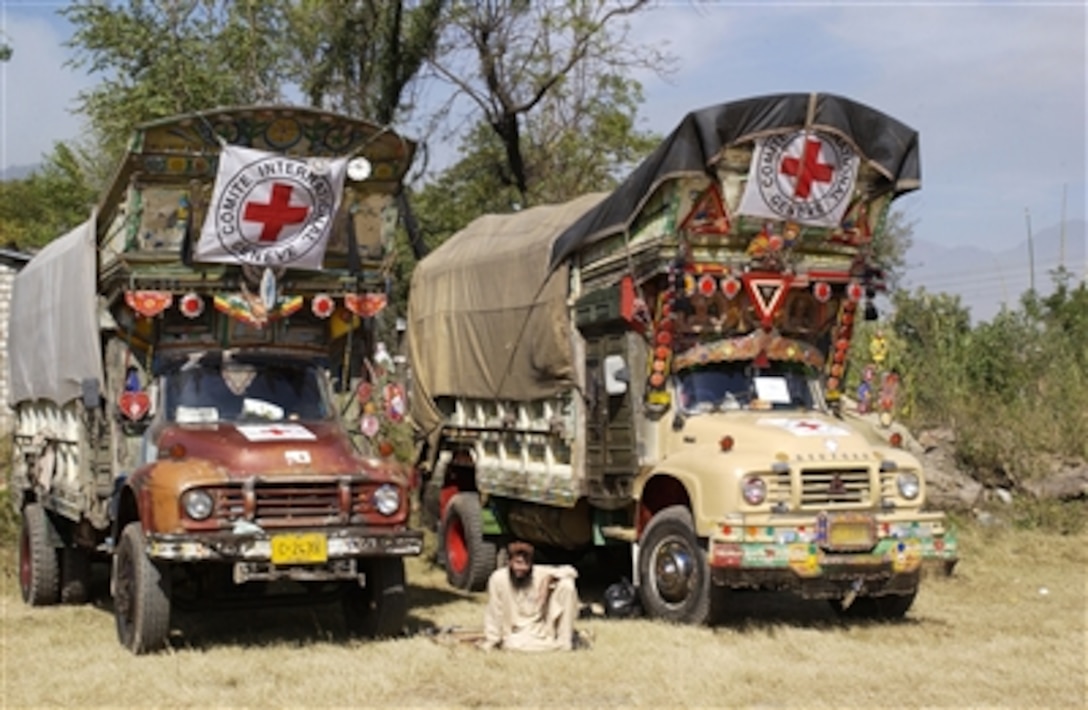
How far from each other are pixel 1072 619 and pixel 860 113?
4293 millimetres

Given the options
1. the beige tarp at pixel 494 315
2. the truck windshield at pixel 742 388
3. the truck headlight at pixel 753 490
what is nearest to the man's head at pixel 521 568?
the truck headlight at pixel 753 490

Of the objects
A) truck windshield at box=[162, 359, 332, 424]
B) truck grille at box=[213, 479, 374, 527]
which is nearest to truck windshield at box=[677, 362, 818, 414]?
truck windshield at box=[162, 359, 332, 424]

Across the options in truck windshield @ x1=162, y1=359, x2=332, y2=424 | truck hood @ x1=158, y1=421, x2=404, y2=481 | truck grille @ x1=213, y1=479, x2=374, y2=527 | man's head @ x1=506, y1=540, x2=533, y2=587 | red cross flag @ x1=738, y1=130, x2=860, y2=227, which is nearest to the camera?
truck grille @ x1=213, y1=479, x2=374, y2=527

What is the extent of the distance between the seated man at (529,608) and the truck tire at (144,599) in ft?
7.01

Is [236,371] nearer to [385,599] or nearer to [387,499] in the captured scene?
[387,499]

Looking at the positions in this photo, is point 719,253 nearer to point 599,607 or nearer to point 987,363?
point 599,607

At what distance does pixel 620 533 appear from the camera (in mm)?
11648

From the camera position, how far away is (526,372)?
13094mm

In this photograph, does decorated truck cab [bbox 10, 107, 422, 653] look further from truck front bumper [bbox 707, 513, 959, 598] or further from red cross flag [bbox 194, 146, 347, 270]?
truck front bumper [bbox 707, 513, 959, 598]

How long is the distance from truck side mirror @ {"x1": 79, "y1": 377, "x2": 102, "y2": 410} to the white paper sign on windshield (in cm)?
512

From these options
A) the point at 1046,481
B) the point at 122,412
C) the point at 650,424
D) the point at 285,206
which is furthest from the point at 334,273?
the point at 1046,481

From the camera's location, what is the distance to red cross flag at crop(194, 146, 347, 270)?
1051 cm

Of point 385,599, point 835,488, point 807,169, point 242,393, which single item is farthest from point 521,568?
point 807,169

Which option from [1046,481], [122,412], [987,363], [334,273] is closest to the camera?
[122,412]
